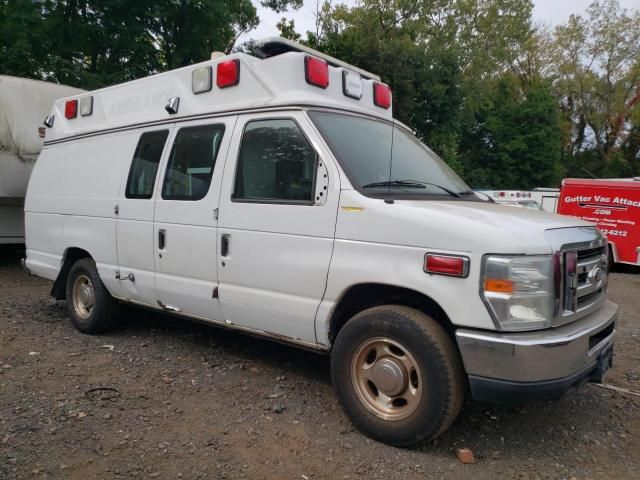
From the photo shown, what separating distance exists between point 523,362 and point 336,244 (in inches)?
51.8

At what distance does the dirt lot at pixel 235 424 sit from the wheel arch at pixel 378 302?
73 cm

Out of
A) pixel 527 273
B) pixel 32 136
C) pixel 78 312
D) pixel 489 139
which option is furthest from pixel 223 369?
pixel 489 139

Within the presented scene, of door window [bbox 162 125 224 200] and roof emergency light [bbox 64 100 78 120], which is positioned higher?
roof emergency light [bbox 64 100 78 120]

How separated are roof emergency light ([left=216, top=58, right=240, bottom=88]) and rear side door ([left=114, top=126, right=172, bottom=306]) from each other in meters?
0.72

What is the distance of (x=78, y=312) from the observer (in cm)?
552

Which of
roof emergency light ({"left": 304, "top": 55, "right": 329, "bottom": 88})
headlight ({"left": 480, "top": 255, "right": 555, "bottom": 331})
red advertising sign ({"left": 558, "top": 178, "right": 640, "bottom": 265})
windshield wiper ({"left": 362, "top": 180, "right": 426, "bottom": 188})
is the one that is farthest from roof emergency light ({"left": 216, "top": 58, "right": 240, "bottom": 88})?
red advertising sign ({"left": 558, "top": 178, "right": 640, "bottom": 265})

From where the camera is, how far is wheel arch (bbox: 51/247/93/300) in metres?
5.54

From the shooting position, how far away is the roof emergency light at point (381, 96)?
4577 mm

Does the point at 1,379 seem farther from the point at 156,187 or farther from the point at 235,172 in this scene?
the point at 235,172

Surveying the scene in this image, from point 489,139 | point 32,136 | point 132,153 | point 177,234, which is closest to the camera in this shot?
point 177,234

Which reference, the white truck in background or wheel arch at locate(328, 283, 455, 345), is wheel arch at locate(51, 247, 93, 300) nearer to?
wheel arch at locate(328, 283, 455, 345)

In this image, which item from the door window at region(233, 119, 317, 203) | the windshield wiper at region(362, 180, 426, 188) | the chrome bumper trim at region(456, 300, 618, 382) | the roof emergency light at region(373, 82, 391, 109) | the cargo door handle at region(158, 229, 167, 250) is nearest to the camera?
the chrome bumper trim at region(456, 300, 618, 382)

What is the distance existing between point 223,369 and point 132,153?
222 cm

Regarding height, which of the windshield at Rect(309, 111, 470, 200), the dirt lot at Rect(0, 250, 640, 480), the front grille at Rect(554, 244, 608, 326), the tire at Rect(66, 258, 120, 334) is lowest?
the dirt lot at Rect(0, 250, 640, 480)
